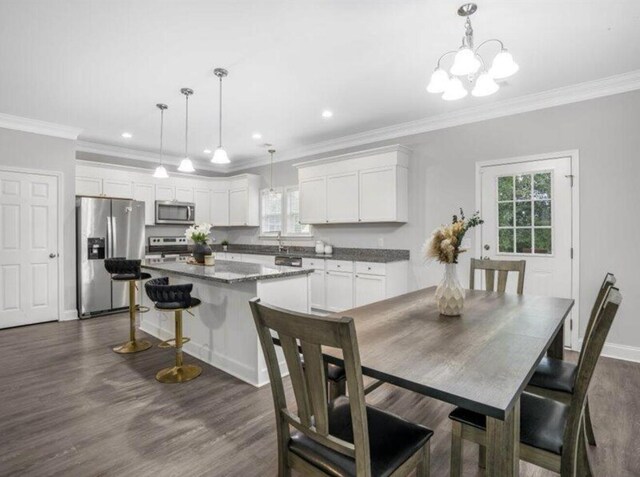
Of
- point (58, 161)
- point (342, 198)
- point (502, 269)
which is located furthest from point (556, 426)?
point (58, 161)

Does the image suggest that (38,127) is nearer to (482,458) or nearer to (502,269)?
(502,269)

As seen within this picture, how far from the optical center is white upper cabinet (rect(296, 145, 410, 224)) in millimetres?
4516

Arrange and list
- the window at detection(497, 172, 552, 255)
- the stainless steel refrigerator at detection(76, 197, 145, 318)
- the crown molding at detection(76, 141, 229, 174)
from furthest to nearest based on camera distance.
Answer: the crown molding at detection(76, 141, 229, 174) → the stainless steel refrigerator at detection(76, 197, 145, 318) → the window at detection(497, 172, 552, 255)

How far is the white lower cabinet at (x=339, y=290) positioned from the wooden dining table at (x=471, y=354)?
8.60 ft

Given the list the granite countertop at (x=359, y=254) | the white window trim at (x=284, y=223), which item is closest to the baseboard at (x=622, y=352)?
the granite countertop at (x=359, y=254)

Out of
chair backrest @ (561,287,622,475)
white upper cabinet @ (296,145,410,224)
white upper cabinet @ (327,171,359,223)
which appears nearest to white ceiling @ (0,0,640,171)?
white upper cabinet @ (296,145,410,224)

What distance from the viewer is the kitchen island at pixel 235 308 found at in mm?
2791

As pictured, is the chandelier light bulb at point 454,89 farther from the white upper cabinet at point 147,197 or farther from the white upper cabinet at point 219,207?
the white upper cabinet at point 219,207

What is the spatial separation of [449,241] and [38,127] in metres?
5.33

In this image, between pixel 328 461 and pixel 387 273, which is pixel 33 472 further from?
pixel 387 273

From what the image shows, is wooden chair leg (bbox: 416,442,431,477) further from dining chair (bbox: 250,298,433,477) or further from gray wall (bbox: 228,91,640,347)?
gray wall (bbox: 228,91,640,347)

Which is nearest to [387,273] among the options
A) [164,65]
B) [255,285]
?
[255,285]

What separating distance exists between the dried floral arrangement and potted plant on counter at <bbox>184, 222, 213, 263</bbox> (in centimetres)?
251

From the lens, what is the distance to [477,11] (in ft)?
7.39
